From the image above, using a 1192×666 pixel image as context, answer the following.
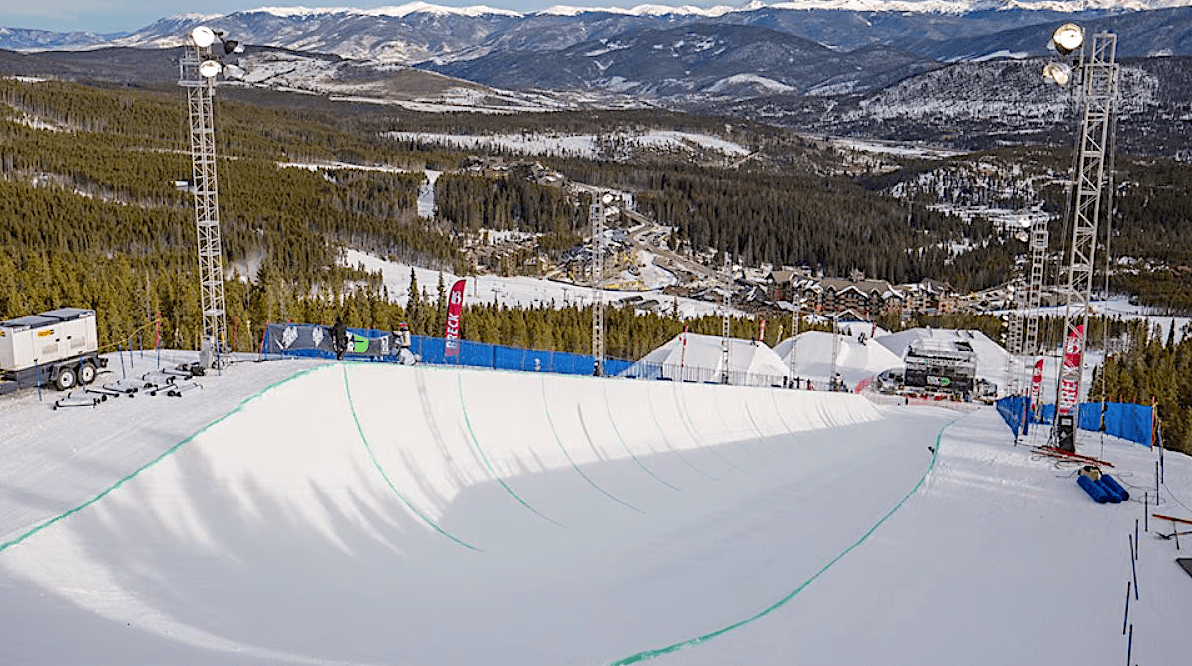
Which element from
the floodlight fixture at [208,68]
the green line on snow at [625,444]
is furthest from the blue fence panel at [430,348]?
the floodlight fixture at [208,68]

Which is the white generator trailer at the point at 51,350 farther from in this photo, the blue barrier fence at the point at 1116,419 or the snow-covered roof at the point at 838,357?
the snow-covered roof at the point at 838,357

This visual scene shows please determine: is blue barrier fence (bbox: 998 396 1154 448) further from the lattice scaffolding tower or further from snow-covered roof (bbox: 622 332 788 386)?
snow-covered roof (bbox: 622 332 788 386)

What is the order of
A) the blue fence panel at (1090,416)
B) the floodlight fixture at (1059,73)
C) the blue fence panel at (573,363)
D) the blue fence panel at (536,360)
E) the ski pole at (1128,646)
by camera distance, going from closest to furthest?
1. the ski pole at (1128,646)
2. the floodlight fixture at (1059,73)
3. the blue fence panel at (536,360)
4. the blue fence panel at (1090,416)
5. the blue fence panel at (573,363)

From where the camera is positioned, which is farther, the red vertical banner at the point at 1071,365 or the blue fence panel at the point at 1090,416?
the blue fence panel at the point at 1090,416

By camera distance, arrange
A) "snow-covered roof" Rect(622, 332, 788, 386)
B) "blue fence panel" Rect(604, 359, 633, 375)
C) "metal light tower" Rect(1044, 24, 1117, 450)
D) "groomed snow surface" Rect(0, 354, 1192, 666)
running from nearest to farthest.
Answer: "groomed snow surface" Rect(0, 354, 1192, 666), "metal light tower" Rect(1044, 24, 1117, 450), "blue fence panel" Rect(604, 359, 633, 375), "snow-covered roof" Rect(622, 332, 788, 386)

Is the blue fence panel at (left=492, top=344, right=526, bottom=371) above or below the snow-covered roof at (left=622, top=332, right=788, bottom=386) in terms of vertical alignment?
above

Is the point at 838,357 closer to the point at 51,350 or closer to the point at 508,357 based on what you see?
the point at 508,357

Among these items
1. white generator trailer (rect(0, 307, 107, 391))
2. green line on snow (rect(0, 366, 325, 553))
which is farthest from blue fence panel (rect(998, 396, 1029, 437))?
white generator trailer (rect(0, 307, 107, 391))
